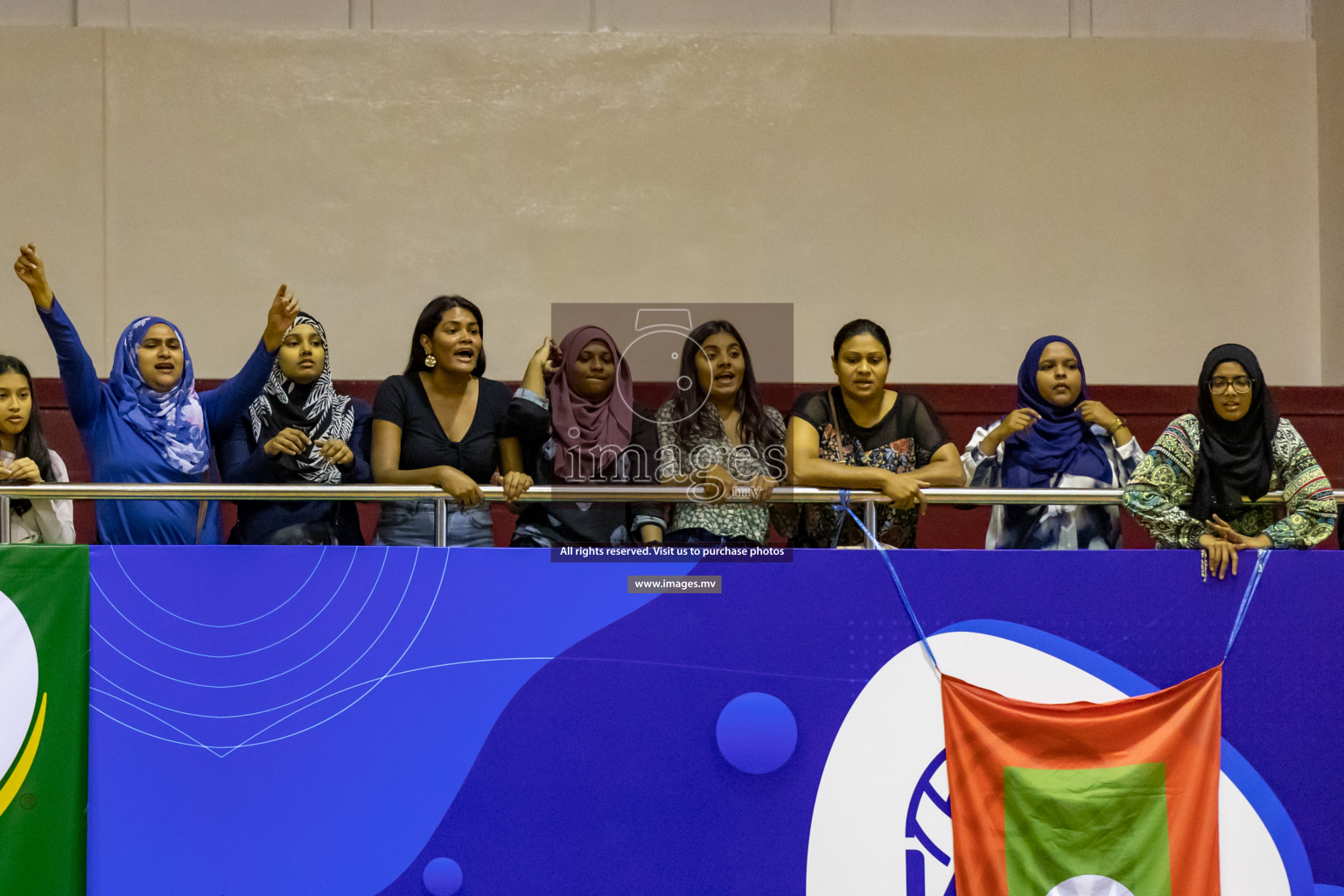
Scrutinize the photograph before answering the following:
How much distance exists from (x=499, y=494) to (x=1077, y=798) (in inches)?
66.3

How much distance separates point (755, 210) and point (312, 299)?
2.30 meters

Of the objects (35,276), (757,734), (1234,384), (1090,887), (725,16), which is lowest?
(1090,887)

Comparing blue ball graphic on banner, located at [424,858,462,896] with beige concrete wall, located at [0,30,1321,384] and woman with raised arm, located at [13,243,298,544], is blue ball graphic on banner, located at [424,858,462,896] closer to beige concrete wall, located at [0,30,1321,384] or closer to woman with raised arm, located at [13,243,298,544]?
woman with raised arm, located at [13,243,298,544]

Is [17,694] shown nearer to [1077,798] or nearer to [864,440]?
[864,440]

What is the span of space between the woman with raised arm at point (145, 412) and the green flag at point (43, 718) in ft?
0.78

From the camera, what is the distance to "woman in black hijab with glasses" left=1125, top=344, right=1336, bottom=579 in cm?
301

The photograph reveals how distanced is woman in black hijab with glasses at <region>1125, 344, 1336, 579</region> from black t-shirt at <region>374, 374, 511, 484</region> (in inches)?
69.2

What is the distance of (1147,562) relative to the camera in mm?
3012

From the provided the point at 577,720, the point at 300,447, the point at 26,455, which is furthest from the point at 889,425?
the point at 26,455

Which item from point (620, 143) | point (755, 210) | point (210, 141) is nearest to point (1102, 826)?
point (755, 210)

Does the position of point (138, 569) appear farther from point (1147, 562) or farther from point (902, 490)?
point (1147, 562)

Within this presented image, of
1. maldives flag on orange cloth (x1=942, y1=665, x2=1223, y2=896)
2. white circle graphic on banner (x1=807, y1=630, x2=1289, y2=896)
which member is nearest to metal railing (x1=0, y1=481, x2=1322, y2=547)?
white circle graphic on banner (x1=807, y1=630, x2=1289, y2=896)

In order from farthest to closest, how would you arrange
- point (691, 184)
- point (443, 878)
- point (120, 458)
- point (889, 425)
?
1. point (691, 184)
2. point (889, 425)
3. point (120, 458)
4. point (443, 878)

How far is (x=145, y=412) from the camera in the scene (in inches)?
127
